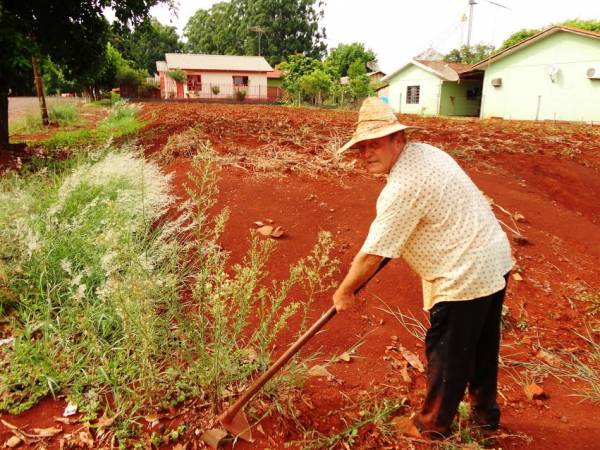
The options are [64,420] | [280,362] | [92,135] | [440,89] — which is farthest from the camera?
[440,89]

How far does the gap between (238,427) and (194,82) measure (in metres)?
39.3

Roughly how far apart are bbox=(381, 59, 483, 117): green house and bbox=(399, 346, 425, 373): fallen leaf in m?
21.8

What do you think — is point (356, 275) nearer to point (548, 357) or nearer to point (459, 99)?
point (548, 357)

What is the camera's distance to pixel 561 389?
8.65 ft

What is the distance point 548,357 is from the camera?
2.88 m

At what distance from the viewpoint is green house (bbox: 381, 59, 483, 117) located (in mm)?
23297

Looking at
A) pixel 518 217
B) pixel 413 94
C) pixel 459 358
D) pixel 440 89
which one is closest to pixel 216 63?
pixel 413 94

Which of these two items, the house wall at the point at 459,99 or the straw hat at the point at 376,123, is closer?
the straw hat at the point at 376,123

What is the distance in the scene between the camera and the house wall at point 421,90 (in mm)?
23630

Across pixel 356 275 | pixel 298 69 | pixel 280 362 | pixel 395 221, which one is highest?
pixel 298 69

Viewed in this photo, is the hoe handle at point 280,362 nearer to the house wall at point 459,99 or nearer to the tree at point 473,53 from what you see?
the house wall at point 459,99

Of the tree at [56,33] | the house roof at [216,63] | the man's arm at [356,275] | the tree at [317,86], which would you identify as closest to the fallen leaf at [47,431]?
the man's arm at [356,275]

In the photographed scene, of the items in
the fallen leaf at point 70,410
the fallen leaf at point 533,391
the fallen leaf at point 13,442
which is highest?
the fallen leaf at point 70,410

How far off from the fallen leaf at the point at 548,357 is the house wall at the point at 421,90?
71.1 feet
